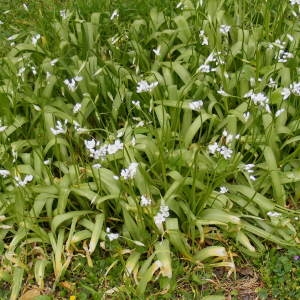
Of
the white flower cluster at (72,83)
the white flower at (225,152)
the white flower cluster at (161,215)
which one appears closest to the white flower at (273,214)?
the white flower at (225,152)

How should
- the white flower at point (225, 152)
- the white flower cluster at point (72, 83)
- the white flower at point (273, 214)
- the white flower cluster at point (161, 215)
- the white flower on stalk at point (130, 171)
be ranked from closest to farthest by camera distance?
the white flower on stalk at point (130, 171), the white flower cluster at point (161, 215), the white flower at point (225, 152), the white flower at point (273, 214), the white flower cluster at point (72, 83)

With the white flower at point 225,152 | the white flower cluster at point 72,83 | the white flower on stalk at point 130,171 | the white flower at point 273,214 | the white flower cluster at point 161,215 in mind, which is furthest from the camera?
the white flower cluster at point 72,83

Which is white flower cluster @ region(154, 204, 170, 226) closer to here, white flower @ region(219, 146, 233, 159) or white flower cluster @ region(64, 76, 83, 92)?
white flower @ region(219, 146, 233, 159)

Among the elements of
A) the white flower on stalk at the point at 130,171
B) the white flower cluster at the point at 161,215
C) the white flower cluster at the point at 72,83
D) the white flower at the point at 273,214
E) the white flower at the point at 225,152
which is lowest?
the white flower at the point at 273,214

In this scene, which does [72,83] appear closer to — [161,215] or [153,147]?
[153,147]

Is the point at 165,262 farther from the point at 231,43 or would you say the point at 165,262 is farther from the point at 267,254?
the point at 231,43

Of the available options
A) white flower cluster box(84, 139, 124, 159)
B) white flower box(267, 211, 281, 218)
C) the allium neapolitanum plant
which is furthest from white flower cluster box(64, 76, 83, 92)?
white flower box(267, 211, 281, 218)

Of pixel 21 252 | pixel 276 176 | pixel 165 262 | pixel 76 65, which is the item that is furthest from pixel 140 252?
pixel 76 65

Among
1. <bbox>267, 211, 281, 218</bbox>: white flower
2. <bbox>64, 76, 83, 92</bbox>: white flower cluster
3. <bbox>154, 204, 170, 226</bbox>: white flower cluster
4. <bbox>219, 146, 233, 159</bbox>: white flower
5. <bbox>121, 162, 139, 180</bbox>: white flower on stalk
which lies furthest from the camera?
<bbox>64, 76, 83, 92</bbox>: white flower cluster

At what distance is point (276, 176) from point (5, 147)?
1.78m

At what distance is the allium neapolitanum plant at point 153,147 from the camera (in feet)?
10.8

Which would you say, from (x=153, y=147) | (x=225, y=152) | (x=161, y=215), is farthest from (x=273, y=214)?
(x=153, y=147)

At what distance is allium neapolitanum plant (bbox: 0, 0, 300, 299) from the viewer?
10.8 feet

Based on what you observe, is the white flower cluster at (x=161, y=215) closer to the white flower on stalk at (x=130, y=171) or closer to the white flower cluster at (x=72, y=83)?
the white flower on stalk at (x=130, y=171)
